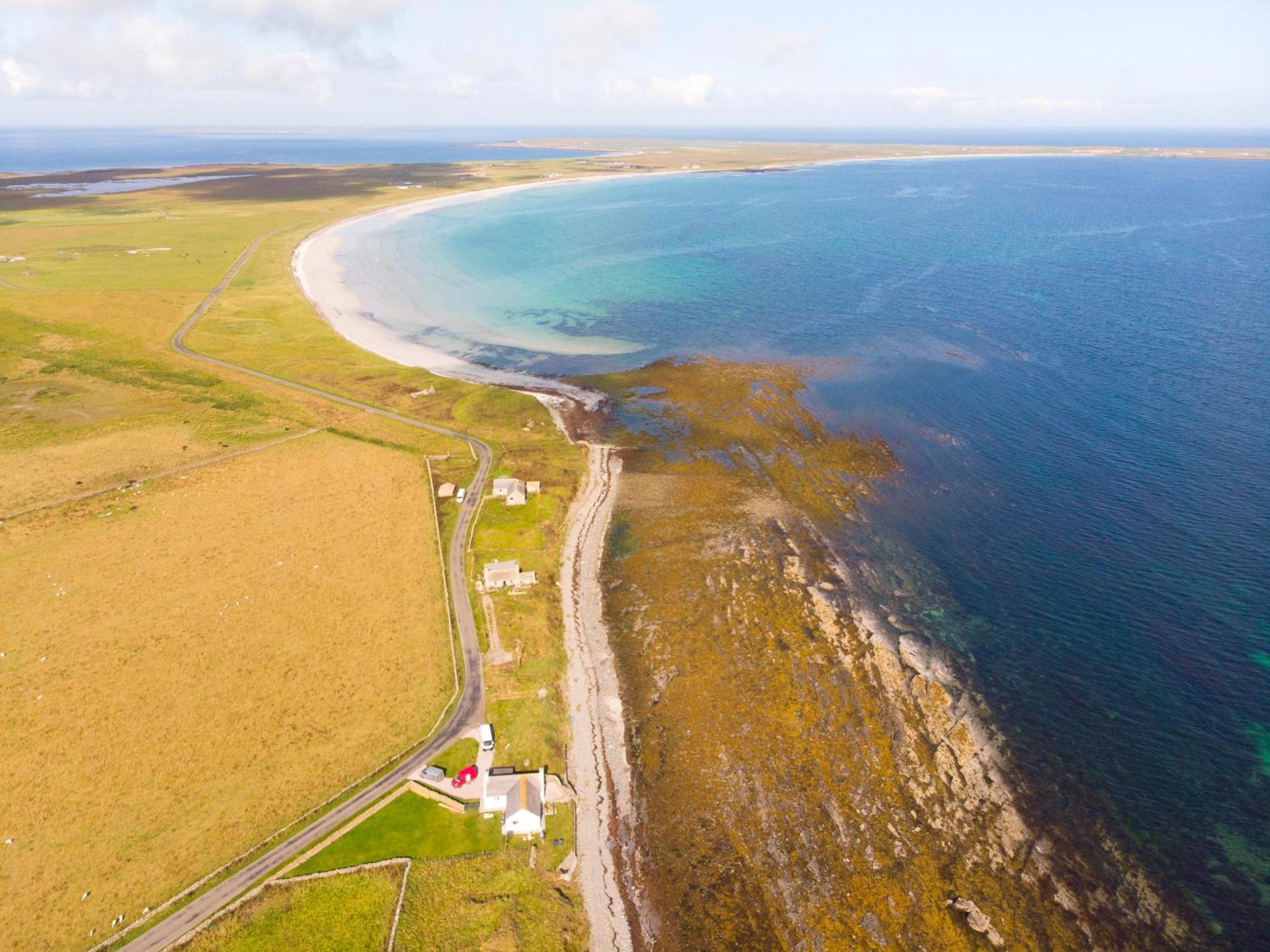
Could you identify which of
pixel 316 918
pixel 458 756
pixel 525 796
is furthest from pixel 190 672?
pixel 525 796

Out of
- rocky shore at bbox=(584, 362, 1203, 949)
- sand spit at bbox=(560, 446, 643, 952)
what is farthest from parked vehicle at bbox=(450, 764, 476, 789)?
rocky shore at bbox=(584, 362, 1203, 949)

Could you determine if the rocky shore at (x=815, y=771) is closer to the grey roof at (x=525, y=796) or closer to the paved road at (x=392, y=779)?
the grey roof at (x=525, y=796)

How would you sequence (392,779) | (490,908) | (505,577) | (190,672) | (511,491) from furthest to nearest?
1. (511,491)
2. (505,577)
3. (190,672)
4. (392,779)
5. (490,908)

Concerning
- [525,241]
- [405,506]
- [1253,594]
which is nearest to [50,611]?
[405,506]

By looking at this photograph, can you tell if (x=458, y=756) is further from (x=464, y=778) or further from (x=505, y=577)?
(x=505, y=577)

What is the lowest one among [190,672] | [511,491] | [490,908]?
[490,908]

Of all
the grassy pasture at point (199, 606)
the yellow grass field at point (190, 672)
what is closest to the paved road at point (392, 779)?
the yellow grass field at point (190, 672)

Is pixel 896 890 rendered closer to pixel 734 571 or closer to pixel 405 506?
pixel 734 571
